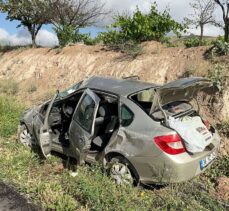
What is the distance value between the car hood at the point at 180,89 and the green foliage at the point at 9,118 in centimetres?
462

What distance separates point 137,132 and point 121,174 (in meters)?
0.77

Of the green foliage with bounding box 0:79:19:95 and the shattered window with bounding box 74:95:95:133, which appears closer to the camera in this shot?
the shattered window with bounding box 74:95:95:133

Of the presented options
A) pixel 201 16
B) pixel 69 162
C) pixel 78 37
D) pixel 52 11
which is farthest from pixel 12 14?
pixel 69 162

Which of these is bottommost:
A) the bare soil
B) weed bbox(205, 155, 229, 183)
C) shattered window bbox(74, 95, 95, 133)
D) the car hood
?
weed bbox(205, 155, 229, 183)

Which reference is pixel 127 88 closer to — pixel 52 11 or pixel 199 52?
pixel 199 52

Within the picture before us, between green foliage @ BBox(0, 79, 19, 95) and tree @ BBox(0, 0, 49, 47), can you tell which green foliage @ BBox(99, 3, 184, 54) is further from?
tree @ BBox(0, 0, 49, 47)

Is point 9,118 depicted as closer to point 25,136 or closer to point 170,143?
point 25,136

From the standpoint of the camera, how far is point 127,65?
1275cm

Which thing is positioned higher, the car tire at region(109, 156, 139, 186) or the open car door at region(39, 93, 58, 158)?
the open car door at region(39, 93, 58, 158)

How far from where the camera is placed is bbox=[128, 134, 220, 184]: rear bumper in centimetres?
602

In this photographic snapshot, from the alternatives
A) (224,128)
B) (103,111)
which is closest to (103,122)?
(103,111)

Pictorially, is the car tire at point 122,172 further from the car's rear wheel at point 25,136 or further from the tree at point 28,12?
the tree at point 28,12

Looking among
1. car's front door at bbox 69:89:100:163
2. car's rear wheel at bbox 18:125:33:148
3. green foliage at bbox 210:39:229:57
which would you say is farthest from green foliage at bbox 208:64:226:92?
car's rear wheel at bbox 18:125:33:148

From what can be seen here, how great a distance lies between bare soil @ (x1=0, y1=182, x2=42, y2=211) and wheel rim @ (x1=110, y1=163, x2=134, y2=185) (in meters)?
1.37
